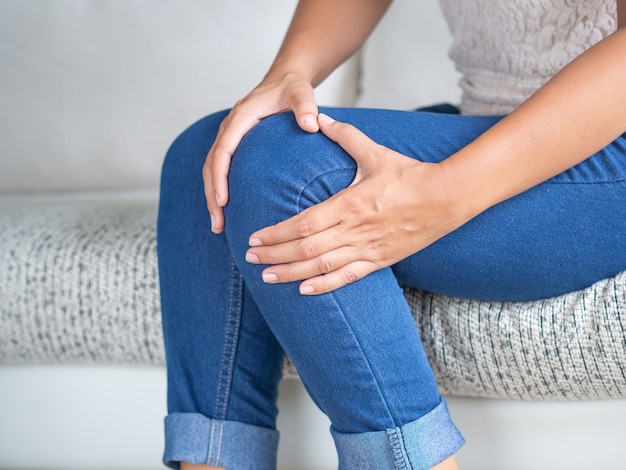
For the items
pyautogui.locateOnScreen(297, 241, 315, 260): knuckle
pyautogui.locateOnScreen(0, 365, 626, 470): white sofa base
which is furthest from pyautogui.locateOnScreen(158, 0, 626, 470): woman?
pyautogui.locateOnScreen(0, 365, 626, 470): white sofa base

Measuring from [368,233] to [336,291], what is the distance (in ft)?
0.19

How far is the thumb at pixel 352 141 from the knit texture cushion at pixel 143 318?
236mm

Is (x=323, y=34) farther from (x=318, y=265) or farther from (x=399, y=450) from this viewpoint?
(x=399, y=450)

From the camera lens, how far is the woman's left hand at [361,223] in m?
0.60

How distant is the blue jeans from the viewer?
0.60 meters

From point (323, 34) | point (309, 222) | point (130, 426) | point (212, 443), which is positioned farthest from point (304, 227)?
point (130, 426)

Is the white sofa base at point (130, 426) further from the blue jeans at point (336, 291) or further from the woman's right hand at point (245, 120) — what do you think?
the woman's right hand at point (245, 120)

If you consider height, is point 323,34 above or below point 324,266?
above

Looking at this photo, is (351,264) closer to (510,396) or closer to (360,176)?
(360,176)

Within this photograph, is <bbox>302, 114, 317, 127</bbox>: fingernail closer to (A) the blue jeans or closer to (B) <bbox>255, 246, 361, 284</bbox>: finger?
(A) the blue jeans

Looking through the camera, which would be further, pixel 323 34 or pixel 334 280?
pixel 323 34

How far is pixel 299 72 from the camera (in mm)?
827

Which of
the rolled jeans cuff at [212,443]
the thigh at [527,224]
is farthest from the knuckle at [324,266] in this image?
the rolled jeans cuff at [212,443]

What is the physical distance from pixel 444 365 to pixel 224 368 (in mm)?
247
